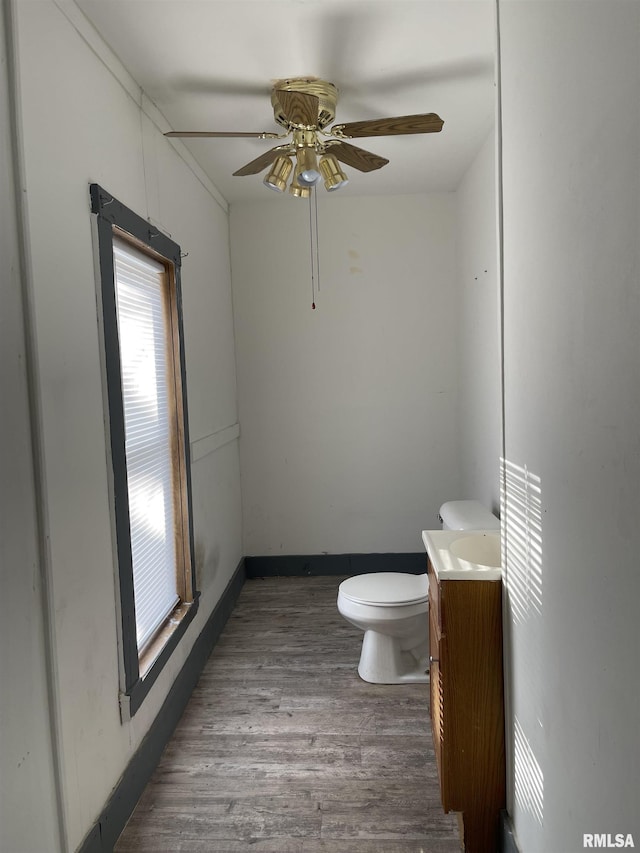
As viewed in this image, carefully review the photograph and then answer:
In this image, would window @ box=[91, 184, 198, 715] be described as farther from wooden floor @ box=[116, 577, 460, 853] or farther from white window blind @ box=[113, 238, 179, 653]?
wooden floor @ box=[116, 577, 460, 853]

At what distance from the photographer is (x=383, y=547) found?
13.2 ft

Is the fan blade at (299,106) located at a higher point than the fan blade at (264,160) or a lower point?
higher

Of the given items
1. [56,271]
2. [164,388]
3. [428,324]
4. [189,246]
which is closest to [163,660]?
[164,388]

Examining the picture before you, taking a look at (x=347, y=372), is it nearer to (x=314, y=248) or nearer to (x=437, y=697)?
(x=314, y=248)

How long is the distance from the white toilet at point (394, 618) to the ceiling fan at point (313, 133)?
1612mm

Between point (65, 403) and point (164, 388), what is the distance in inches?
39.6

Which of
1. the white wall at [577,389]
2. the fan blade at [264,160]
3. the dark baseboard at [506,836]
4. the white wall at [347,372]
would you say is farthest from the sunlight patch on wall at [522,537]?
the white wall at [347,372]

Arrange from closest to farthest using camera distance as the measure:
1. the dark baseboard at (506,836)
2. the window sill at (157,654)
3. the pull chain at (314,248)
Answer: the dark baseboard at (506,836) → the window sill at (157,654) → the pull chain at (314,248)

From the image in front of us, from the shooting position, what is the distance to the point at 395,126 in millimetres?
2086

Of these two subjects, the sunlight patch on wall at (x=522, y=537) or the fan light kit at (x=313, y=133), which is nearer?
the sunlight patch on wall at (x=522, y=537)

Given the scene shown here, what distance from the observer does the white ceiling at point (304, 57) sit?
1806 millimetres

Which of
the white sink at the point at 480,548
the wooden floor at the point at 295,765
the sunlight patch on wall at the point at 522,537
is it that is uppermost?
the sunlight patch on wall at the point at 522,537

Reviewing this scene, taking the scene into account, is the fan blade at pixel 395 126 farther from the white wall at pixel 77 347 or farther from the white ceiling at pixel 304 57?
the white wall at pixel 77 347

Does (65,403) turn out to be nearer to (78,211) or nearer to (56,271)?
(56,271)
